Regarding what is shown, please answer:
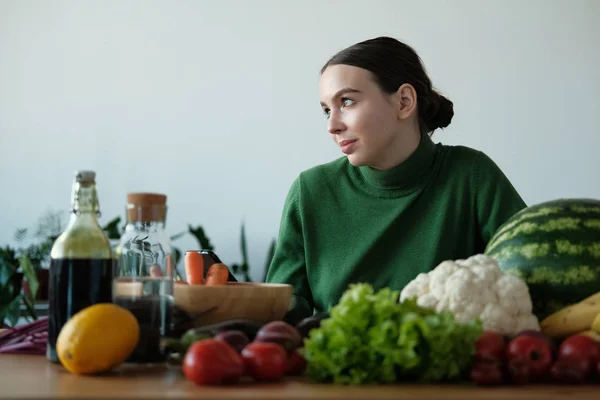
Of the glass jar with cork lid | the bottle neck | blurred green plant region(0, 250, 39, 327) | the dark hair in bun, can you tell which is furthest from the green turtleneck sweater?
blurred green plant region(0, 250, 39, 327)

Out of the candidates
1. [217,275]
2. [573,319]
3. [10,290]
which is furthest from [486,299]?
[10,290]

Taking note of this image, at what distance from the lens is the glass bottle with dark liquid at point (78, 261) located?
3.65ft

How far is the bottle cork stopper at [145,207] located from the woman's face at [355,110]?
0.92 meters

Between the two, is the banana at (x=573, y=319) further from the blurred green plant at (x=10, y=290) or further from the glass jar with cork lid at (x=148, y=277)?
the blurred green plant at (x=10, y=290)

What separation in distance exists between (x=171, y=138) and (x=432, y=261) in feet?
9.51

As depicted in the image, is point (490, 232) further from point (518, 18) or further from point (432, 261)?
point (518, 18)

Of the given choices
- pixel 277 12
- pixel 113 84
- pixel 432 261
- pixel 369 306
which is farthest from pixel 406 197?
pixel 113 84

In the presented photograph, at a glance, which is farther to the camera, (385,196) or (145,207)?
(385,196)

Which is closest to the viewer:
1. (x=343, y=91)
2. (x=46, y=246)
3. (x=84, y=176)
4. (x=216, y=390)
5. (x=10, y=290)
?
(x=216, y=390)

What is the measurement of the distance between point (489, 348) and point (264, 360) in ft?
0.94

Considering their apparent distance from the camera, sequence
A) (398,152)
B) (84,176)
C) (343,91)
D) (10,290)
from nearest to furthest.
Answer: (84,176), (343,91), (398,152), (10,290)

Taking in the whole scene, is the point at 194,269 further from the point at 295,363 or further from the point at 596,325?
the point at 596,325

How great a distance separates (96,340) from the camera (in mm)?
974

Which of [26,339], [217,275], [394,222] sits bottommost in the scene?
[26,339]
